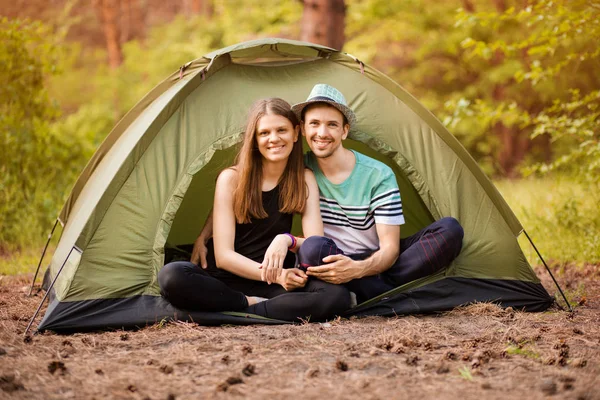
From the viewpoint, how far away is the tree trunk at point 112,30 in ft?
53.1

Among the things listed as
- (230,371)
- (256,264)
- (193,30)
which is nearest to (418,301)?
(256,264)

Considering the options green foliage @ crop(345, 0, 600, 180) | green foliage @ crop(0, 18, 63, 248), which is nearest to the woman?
green foliage @ crop(0, 18, 63, 248)

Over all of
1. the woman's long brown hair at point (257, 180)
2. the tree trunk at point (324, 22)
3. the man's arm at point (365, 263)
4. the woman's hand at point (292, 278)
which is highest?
the tree trunk at point (324, 22)

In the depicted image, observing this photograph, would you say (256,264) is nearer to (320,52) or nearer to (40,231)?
(320,52)

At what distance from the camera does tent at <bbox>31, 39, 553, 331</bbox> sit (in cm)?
328

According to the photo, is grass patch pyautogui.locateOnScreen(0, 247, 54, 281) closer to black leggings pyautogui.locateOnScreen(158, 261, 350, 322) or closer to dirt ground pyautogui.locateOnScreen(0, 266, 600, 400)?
dirt ground pyautogui.locateOnScreen(0, 266, 600, 400)

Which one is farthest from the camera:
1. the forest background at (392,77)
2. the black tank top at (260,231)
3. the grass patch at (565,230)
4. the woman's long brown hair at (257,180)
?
the forest background at (392,77)

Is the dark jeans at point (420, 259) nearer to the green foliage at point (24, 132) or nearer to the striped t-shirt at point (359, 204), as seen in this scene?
the striped t-shirt at point (359, 204)

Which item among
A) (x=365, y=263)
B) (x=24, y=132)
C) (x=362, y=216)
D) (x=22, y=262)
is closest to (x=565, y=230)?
(x=362, y=216)

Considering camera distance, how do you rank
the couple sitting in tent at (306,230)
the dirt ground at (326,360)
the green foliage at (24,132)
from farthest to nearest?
the green foliage at (24,132) < the couple sitting in tent at (306,230) < the dirt ground at (326,360)

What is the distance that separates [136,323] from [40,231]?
9.61 ft

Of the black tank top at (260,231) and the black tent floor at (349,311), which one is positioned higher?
the black tank top at (260,231)

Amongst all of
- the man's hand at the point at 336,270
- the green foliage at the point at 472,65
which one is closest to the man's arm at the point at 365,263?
the man's hand at the point at 336,270

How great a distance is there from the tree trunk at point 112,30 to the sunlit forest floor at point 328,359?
1367 cm
